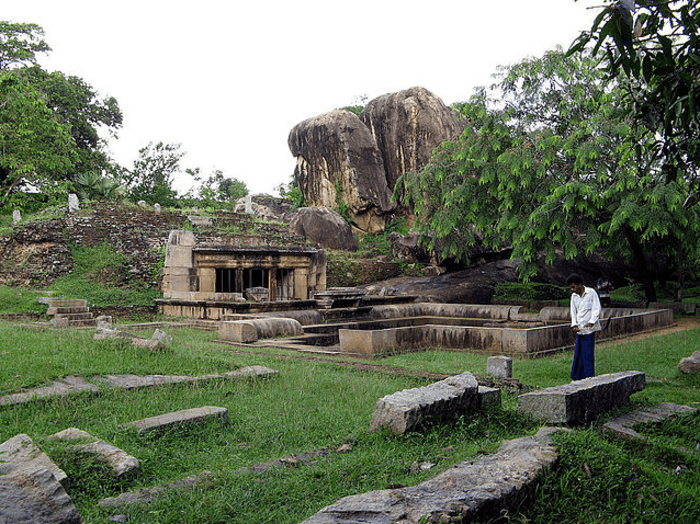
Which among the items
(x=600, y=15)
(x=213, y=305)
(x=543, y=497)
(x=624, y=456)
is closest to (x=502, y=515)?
(x=543, y=497)

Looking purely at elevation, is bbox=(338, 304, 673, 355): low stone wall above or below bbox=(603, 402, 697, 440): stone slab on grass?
above

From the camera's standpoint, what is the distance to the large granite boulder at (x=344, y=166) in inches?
1330

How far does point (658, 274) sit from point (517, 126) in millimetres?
11171

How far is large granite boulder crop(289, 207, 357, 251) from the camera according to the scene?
30172 mm

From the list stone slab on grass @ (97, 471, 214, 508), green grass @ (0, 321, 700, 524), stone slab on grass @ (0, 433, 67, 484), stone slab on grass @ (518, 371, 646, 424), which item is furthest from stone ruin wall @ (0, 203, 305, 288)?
stone slab on grass @ (97, 471, 214, 508)

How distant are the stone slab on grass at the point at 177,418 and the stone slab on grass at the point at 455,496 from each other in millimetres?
2221

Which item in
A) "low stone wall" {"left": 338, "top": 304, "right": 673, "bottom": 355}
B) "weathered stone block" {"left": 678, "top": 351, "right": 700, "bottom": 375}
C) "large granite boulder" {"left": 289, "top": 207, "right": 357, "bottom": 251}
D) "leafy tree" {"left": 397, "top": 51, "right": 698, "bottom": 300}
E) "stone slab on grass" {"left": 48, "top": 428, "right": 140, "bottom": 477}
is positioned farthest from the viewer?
"large granite boulder" {"left": 289, "top": 207, "right": 357, "bottom": 251}

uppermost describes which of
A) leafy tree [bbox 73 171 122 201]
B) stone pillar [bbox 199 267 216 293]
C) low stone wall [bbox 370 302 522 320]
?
leafy tree [bbox 73 171 122 201]

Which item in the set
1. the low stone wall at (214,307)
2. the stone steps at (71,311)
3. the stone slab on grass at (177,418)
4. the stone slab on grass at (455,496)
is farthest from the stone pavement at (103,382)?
the stone steps at (71,311)

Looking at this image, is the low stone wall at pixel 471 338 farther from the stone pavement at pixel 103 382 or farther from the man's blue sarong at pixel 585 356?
the stone pavement at pixel 103 382

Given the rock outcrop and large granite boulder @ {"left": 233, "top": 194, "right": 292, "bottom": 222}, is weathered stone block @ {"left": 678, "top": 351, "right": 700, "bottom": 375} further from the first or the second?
large granite boulder @ {"left": 233, "top": 194, "right": 292, "bottom": 222}

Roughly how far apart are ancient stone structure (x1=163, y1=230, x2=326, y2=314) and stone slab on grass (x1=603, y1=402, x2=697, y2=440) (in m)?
13.6

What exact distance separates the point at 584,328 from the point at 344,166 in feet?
90.6

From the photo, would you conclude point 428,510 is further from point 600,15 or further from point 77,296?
point 77,296
